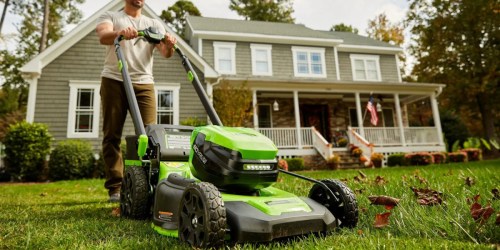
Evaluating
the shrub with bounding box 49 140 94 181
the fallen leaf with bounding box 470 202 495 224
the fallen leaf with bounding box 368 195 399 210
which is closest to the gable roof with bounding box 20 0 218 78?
the shrub with bounding box 49 140 94 181

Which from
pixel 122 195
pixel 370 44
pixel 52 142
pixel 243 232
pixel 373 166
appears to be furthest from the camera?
pixel 370 44

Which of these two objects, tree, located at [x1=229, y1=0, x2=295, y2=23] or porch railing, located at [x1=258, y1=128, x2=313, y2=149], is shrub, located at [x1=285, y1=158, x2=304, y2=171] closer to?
porch railing, located at [x1=258, y1=128, x2=313, y2=149]

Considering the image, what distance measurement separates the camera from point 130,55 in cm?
365

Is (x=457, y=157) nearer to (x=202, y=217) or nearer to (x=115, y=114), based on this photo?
(x=115, y=114)

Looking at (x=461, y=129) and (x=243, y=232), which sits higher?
(x=461, y=129)

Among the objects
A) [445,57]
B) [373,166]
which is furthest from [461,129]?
[373,166]

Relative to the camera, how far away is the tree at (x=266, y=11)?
28.1 m

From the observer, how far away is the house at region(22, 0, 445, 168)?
37.5 feet

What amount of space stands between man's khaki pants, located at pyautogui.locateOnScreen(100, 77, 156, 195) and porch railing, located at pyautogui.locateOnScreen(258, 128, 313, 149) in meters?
→ 10.3

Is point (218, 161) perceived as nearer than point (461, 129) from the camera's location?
Yes

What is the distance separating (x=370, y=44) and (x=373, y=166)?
28.2 feet

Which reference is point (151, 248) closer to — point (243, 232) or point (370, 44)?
point (243, 232)

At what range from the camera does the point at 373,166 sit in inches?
509

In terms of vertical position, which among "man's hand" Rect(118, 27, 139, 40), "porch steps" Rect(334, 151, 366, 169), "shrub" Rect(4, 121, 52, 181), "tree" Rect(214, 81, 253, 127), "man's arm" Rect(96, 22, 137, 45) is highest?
"tree" Rect(214, 81, 253, 127)
